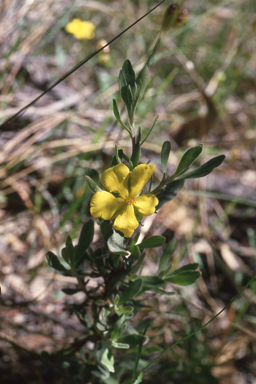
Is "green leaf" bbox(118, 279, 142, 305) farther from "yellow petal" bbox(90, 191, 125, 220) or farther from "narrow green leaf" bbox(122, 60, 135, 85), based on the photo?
"narrow green leaf" bbox(122, 60, 135, 85)

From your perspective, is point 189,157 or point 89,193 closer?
point 189,157

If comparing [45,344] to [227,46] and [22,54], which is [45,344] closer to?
[22,54]

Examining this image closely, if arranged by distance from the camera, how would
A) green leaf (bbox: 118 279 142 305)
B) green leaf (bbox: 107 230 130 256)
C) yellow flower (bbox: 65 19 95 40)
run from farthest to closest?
1. yellow flower (bbox: 65 19 95 40)
2. green leaf (bbox: 118 279 142 305)
3. green leaf (bbox: 107 230 130 256)

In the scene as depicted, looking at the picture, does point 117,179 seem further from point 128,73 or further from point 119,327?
point 119,327

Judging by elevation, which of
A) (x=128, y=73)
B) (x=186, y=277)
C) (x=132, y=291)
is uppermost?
(x=128, y=73)

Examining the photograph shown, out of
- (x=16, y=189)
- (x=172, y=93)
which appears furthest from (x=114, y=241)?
(x=172, y=93)

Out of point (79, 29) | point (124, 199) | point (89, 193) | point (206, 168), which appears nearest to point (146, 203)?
point (124, 199)

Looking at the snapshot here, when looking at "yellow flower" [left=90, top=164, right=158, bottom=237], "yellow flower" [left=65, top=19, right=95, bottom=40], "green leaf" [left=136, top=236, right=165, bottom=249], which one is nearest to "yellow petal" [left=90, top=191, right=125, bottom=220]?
"yellow flower" [left=90, top=164, right=158, bottom=237]
